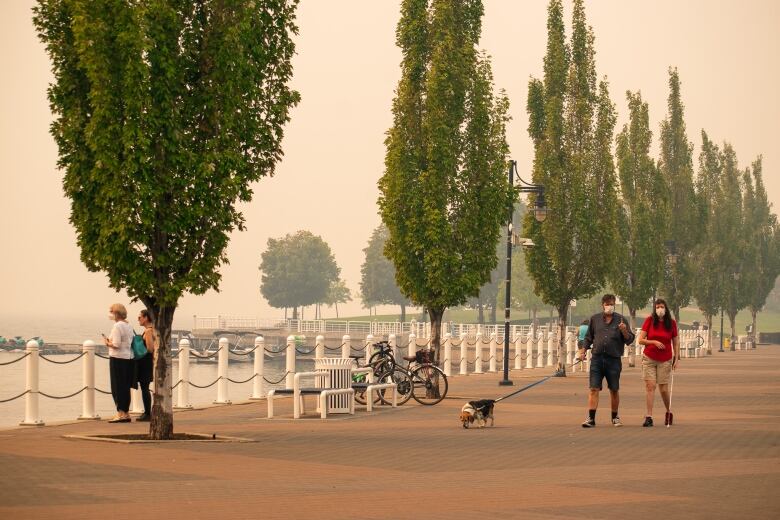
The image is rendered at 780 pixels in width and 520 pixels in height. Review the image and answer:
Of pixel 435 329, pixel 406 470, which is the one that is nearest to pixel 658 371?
pixel 406 470

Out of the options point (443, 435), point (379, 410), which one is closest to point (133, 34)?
point (443, 435)

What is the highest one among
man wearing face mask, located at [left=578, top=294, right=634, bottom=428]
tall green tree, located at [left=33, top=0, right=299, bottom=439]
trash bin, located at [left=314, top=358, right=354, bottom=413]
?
tall green tree, located at [left=33, top=0, right=299, bottom=439]

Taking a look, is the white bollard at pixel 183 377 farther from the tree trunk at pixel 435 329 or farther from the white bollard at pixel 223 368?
the tree trunk at pixel 435 329

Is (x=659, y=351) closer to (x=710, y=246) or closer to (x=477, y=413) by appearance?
(x=477, y=413)

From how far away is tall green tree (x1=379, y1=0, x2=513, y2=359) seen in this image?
2811 centimetres

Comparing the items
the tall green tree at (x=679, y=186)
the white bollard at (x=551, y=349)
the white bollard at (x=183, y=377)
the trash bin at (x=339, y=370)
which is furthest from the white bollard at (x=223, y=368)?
the tall green tree at (x=679, y=186)

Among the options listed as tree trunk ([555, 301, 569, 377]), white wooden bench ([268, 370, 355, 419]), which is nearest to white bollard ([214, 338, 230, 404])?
white wooden bench ([268, 370, 355, 419])

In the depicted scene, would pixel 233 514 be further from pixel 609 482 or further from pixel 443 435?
pixel 443 435

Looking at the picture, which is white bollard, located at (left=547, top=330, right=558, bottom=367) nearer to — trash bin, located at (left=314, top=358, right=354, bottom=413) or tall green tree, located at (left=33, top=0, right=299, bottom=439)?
trash bin, located at (left=314, top=358, right=354, bottom=413)

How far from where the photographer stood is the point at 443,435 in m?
19.1

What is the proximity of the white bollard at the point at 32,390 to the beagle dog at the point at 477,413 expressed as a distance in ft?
22.8

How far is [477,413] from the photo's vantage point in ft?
66.4

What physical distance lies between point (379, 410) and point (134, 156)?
948cm

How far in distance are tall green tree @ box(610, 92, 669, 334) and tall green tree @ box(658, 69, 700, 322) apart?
7674 mm
